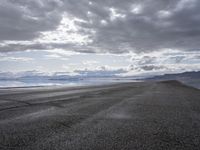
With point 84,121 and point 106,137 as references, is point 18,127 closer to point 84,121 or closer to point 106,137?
point 84,121

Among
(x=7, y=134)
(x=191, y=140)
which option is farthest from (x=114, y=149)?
(x=7, y=134)

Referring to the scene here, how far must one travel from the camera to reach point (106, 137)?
4738 millimetres

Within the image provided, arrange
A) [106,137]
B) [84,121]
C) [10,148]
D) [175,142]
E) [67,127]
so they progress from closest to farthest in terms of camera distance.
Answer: [10,148] < [175,142] < [106,137] < [67,127] < [84,121]

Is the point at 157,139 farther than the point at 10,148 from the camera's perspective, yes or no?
Yes

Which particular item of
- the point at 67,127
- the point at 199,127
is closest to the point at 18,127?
the point at 67,127

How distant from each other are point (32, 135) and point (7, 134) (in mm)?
559

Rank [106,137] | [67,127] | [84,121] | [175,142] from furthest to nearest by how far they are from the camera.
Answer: [84,121] < [67,127] < [106,137] < [175,142]

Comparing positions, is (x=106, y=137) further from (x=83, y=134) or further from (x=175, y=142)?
(x=175, y=142)

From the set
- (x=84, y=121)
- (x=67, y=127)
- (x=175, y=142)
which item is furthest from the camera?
(x=84, y=121)

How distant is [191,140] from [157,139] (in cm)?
65

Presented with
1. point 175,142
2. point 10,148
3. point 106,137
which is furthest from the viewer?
point 106,137

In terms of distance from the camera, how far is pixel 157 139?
4637 mm

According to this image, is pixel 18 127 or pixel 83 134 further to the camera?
pixel 18 127

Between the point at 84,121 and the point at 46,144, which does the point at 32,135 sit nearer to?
the point at 46,144
